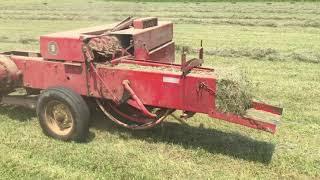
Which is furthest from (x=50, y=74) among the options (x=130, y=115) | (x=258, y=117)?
(x=258, y=117)

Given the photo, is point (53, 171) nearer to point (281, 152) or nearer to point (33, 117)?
point (33, 117)

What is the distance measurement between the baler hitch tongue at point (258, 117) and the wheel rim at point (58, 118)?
6.75 feet

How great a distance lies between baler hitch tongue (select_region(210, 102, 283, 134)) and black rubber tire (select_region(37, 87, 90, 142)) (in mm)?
1746

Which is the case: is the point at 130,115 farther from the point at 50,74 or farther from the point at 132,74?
the point at 50,74

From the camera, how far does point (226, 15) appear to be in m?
19.9

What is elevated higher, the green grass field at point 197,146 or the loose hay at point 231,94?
the loose hay at point 231,94

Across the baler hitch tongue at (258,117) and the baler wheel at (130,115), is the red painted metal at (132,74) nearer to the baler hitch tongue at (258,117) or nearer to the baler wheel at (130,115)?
the baler hitch tongue at (258,117)

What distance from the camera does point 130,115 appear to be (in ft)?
21.6

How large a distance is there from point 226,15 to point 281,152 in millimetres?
14640

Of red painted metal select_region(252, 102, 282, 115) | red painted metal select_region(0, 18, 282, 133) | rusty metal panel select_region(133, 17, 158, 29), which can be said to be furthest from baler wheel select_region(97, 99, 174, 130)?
rusty metal panel select_region(133, 17, 158, 29)

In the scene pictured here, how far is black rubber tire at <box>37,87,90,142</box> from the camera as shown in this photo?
6074 mm

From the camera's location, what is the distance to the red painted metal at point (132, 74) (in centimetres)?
550

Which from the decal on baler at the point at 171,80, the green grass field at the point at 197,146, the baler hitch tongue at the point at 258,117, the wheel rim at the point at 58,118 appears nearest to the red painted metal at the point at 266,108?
the baler hitch tongue at the point at 258,117

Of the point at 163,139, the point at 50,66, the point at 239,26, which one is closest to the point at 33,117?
the point at 50,66
